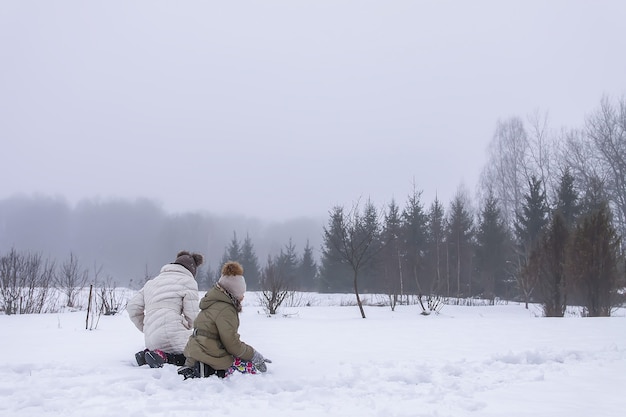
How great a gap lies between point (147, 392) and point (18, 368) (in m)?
1.72

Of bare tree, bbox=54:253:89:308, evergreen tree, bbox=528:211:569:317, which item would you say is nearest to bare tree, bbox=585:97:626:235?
evergreen tree, bbox=528:211:569:317

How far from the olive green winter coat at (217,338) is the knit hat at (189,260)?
0.93 m

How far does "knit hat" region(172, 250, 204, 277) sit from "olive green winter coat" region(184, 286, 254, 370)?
93cm

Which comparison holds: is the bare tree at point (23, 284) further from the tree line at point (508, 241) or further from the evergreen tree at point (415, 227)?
the evergreen tree at point (415, 227)

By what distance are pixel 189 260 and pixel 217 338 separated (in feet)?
4.12

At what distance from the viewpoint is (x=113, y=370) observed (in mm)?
4684

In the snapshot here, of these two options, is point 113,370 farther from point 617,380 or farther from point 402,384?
point 617,380

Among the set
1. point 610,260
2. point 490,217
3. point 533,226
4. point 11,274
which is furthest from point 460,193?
point 11,274

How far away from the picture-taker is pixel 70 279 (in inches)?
588

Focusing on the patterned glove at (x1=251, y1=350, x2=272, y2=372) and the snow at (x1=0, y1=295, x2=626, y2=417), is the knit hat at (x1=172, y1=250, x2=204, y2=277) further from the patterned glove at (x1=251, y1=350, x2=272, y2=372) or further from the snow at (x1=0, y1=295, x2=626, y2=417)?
the patterned glove at (x1=251, y1=350, x2=272, y2=372)

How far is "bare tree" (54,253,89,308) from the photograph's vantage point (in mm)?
14773

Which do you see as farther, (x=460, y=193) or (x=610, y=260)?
(x=460, y=193)

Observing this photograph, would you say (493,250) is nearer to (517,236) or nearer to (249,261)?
(517,236)

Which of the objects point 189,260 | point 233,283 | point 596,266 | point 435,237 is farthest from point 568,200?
point 233,283
